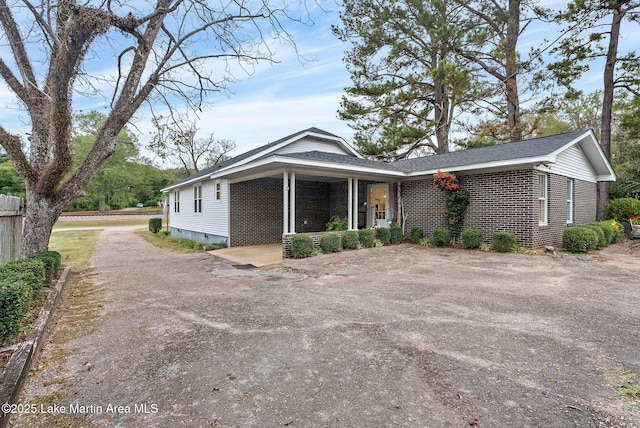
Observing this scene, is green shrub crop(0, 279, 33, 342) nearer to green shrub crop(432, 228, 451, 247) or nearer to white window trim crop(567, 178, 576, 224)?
green shrub crop(432, 228, 451, 247)

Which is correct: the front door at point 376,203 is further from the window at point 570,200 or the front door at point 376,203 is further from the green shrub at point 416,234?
the window at point 570,200

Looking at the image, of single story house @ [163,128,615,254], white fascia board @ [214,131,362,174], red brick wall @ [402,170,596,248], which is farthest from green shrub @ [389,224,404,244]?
white fascia board @ [214,131,362,174]

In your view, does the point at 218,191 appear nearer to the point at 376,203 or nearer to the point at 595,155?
the point at 376,203

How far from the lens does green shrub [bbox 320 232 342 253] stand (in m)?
9.94

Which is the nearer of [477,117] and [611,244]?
[611,244]

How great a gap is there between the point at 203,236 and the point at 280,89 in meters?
7.30

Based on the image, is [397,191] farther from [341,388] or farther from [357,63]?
[341,388]

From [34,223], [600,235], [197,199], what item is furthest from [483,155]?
[34,223]

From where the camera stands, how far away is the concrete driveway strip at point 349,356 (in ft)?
7.47

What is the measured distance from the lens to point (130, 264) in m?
9.13

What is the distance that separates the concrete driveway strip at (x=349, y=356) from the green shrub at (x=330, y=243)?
353cm

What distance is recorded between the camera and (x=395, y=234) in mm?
12094

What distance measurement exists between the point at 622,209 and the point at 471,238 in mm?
10160

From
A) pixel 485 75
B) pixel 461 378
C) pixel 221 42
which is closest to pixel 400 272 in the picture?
pixel 461 378
